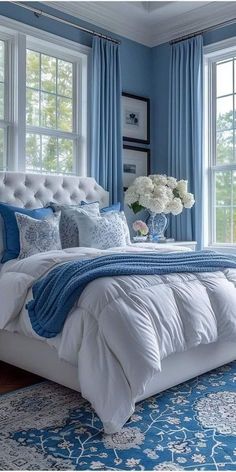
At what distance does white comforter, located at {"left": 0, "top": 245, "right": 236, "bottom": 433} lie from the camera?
1997mm

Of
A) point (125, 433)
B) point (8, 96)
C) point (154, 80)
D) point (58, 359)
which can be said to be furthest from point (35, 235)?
point (154, 80)

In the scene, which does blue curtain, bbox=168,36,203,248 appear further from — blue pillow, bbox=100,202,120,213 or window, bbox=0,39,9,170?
window, bbox=0,39,9,170

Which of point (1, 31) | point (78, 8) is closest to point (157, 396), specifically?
point (1, 31)

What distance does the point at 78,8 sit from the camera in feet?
14.7

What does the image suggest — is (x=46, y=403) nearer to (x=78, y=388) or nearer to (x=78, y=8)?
(x=78, y=388)

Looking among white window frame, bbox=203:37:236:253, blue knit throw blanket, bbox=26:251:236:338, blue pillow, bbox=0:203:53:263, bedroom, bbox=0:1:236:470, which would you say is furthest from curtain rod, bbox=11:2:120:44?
blue knit throw blanket, bbox=26:251:236:338

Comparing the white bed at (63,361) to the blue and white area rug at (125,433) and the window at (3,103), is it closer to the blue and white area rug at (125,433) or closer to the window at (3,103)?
the blue and white area rug at (125,433)

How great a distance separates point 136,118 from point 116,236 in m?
2.08

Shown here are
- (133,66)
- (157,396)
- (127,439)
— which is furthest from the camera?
(133,66)

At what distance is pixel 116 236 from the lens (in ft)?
12.0

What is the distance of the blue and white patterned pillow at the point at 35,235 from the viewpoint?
3.26m

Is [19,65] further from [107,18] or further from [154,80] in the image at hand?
[154,80]

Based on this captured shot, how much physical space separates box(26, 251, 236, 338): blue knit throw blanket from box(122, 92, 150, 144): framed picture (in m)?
2.74

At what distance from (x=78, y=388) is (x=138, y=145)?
11.5 feet
